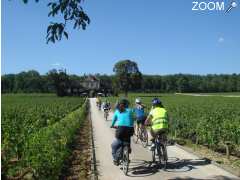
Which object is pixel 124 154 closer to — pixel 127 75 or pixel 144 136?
pixel 144 136

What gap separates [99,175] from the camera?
11164 millimetres

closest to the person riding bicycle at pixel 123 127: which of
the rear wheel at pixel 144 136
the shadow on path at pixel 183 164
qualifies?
the shadow on path at pixel 183 164

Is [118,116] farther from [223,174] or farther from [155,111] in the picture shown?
[223,174]

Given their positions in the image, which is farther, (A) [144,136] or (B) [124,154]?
(A) [144,136]

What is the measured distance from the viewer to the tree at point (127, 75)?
13038cm

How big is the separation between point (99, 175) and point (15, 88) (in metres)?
175

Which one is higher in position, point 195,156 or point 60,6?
point 60,6

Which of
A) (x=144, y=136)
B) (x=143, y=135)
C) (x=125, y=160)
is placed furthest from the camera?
(x=143, y=135)

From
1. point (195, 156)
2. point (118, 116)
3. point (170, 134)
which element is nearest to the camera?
point (118, 116)

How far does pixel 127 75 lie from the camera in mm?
132375

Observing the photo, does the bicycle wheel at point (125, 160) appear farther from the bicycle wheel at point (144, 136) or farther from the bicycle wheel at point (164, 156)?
the bicycle wheel at point (144, 136)

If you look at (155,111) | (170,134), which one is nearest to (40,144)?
(155,111)

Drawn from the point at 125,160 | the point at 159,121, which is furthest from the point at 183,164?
the point at 125,160

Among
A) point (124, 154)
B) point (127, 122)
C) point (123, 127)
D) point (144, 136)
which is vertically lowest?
point (144, 136)
